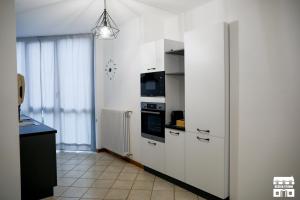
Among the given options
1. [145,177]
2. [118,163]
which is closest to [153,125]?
[145,177]

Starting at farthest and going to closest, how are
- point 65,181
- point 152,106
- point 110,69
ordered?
point 110,69
point 152,106
point 65,181

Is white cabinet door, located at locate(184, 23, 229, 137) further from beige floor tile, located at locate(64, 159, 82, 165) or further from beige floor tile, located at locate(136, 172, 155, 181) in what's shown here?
beige floor tile, located at locate(64, 159, 82, 165)

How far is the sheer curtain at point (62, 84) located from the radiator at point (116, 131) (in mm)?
343

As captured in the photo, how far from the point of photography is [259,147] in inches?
90.7

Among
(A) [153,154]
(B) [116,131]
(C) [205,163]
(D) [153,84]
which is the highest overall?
(D) [153,84]

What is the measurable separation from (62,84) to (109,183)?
2697mm

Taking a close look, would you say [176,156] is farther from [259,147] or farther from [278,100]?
[278,100]

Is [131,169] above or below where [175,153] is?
below

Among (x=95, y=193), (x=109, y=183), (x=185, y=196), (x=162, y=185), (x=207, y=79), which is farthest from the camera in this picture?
(x=109, y=183)

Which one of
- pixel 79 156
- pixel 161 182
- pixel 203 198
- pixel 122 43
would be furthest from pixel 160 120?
pixel 79 156

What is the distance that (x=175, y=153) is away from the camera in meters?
3.04

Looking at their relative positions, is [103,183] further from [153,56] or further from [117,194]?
[153,56]

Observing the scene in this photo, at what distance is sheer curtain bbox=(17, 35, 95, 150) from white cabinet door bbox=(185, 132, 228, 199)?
2.71m

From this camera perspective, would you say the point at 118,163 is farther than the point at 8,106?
Yes
